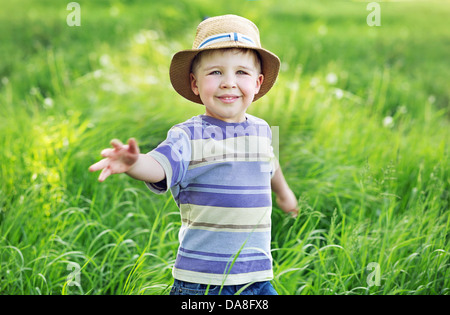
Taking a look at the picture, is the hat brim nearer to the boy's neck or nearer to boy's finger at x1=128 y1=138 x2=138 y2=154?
the boy's neck

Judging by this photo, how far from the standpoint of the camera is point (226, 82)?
1.90 metres

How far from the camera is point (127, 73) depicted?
4.54 meters

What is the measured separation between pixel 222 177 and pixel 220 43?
0.47m

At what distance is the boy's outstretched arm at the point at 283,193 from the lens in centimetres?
237

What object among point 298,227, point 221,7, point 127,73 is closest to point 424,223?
point 298,227

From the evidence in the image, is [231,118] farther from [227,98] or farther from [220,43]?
[220,43]

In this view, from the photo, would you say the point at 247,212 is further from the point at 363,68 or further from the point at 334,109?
the point at 363,68

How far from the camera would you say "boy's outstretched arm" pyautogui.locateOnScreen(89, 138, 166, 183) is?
5.15 ft

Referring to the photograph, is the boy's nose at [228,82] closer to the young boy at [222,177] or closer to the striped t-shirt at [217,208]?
the young boy at [222,177]

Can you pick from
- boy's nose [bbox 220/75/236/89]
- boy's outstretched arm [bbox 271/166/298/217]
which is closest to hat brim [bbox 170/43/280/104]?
boy's nose [bbox 220/75/236/89]

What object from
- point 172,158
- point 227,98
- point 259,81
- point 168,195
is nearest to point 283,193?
point 259,81

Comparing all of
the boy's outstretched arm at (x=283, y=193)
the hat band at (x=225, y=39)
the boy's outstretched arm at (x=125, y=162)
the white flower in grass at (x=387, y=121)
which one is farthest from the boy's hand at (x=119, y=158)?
the white flower in grass at (x=387, y=121)

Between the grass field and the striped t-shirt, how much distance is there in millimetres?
491
